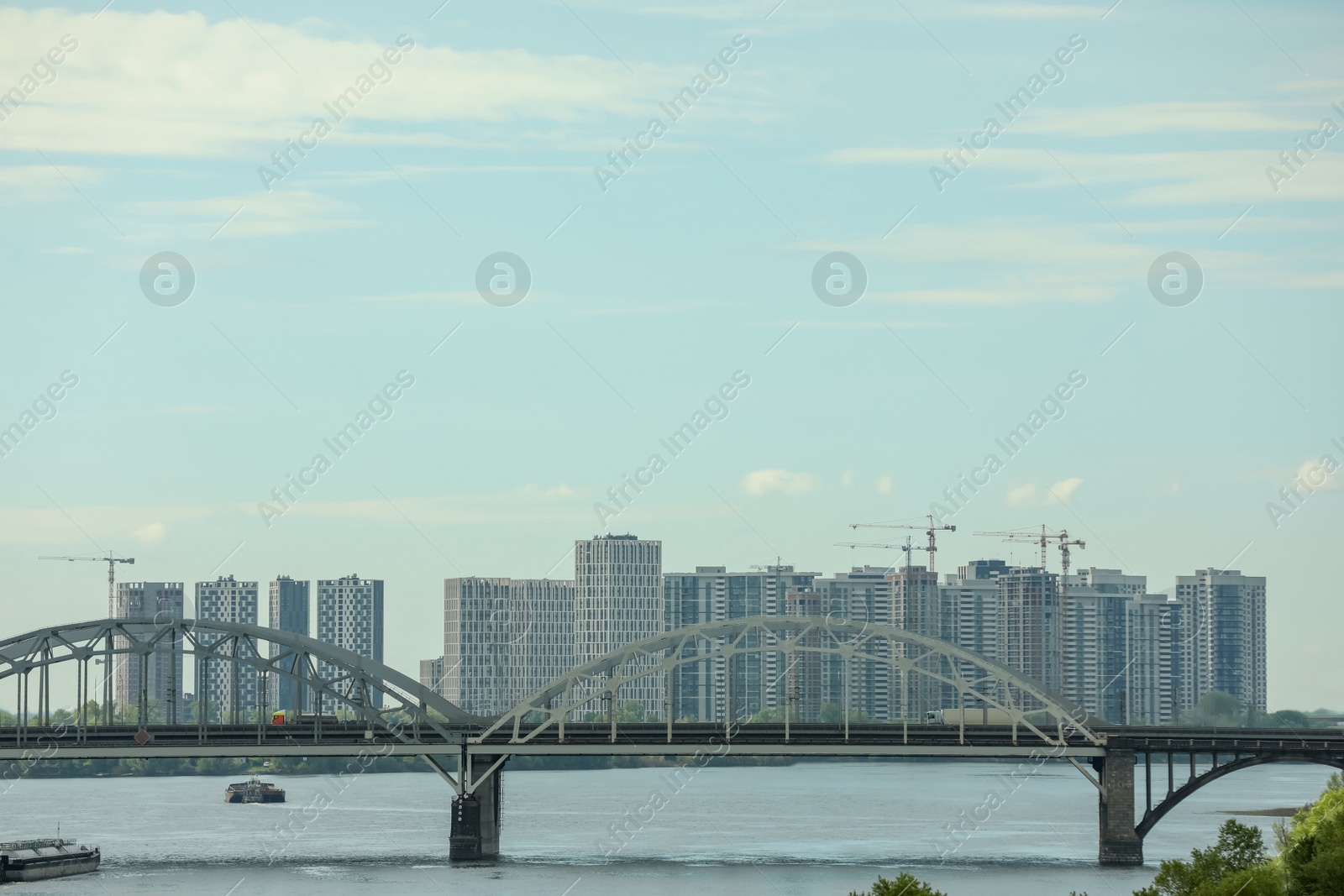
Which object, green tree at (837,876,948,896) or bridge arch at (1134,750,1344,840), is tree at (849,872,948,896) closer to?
green tree at (837,876,948,896)

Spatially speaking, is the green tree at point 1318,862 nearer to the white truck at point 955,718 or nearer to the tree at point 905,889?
the tree at point 905,889

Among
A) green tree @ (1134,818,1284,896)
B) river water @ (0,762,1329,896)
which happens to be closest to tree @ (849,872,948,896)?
green tree @ (1134,818,1284,896)

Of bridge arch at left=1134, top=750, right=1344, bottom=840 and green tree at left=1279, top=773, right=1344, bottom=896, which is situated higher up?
green tree at left=1279, top=773, right=1344, bottom=896

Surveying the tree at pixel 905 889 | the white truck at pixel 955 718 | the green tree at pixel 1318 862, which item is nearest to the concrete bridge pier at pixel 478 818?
the white truck at pixel 955 718

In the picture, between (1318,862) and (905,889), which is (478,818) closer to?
(1318,862)

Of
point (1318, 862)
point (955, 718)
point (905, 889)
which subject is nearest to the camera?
point (905, 889)

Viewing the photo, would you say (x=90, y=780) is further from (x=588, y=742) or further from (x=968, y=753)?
(x=968, y=753)

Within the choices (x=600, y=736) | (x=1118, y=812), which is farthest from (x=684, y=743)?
(x=1118, y=812)
